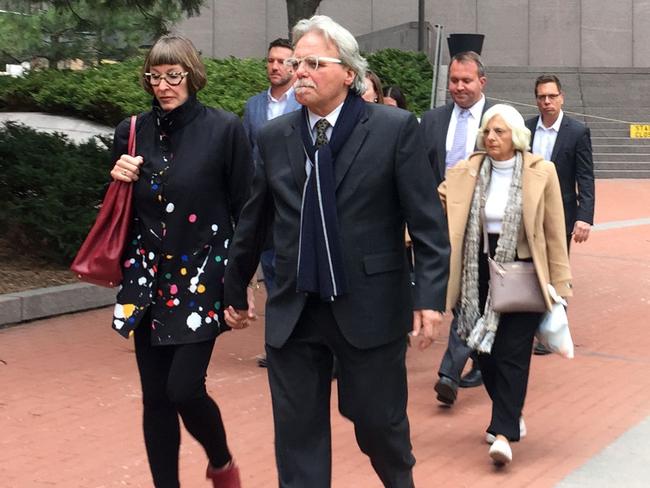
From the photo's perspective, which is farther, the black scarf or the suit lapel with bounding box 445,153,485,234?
the suit lapel with bounding box 445,153,485,234

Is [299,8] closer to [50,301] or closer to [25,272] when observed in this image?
[25,272]

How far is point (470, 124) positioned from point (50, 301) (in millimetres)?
3757

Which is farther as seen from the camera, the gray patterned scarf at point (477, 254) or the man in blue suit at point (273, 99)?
the man in blue suit at point (273, 99)

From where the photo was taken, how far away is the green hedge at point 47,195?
1046 centimetres

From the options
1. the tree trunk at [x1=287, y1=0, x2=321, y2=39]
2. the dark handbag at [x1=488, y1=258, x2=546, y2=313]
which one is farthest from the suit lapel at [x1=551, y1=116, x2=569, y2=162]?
the tree trunk at [x1=287, y1=0, x2=321, y2=39]

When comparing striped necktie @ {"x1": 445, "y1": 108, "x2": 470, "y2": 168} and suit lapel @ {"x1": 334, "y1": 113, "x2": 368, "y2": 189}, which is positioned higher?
striped necktie @ {"x1": 445, "y1": 108, "x2": 470, "y2": 168}

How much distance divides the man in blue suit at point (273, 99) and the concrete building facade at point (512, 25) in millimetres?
24644

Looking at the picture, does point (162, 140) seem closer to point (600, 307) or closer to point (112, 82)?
point (600, 307)

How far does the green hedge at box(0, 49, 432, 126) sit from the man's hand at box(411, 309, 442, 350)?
1162 cm

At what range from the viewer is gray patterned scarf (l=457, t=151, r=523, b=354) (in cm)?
617

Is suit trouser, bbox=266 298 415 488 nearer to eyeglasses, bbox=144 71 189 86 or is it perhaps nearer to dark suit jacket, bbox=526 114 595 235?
eyeglasses, bbox=144 71 189 86

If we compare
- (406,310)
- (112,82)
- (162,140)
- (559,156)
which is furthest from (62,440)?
(112,82)

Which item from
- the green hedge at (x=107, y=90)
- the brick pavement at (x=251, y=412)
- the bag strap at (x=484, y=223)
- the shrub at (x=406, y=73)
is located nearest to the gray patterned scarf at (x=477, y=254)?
the bag strap at (x=484, y=223)

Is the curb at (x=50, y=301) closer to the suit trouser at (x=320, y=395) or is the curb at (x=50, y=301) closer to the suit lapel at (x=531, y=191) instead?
the suit lapel at (x=531, y=191)
